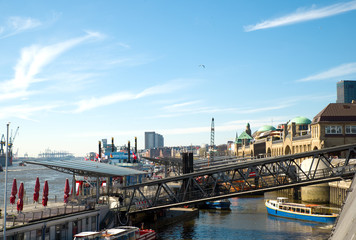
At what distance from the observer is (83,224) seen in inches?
1799

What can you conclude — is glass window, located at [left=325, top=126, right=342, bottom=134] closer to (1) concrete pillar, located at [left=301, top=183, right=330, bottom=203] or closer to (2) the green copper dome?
(1) concrete pillar, located at [left=301, top=183, right=330, bottom=203]

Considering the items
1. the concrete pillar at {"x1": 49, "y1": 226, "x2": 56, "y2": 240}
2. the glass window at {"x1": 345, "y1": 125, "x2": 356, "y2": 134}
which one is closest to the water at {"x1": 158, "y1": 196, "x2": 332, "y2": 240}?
the concrete pillar at {"x1": 49, "y1": 226, "x2": 56, "y2": 240}

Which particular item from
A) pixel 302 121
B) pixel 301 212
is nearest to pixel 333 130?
pixel 301 212

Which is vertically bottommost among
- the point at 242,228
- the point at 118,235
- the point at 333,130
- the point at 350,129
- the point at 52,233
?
the point at 242,228

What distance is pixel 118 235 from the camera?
4138 cm

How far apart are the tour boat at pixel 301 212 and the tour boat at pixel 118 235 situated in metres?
27.5

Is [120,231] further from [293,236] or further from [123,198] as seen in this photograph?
[293,236]

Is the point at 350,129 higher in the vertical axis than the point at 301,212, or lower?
higher

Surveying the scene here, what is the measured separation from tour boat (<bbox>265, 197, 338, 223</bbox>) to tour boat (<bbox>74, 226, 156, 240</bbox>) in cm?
2747

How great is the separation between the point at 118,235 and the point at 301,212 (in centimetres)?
3454

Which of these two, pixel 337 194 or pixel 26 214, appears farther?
pixel 337 194

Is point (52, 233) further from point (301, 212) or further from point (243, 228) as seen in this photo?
point (301, 212)

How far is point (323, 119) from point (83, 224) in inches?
3007

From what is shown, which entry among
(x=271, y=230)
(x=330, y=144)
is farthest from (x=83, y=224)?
(x=330, y=144)
